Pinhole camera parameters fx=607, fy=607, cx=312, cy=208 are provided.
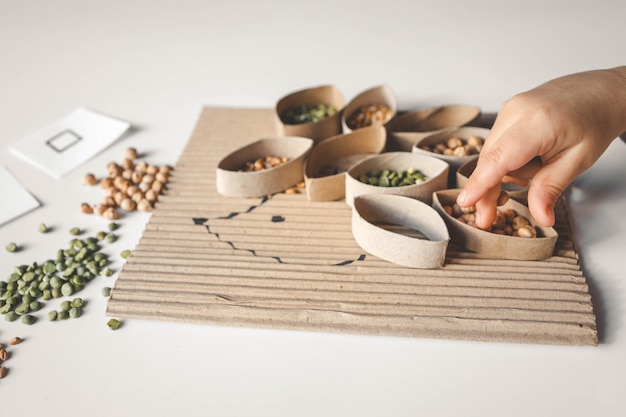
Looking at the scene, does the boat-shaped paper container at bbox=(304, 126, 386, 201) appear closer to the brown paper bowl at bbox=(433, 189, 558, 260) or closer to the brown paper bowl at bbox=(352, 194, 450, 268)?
the brown paper bowl at bbox=(352, 194, 450, 268)

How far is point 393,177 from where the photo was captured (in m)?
1.61

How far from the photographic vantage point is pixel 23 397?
1.21m

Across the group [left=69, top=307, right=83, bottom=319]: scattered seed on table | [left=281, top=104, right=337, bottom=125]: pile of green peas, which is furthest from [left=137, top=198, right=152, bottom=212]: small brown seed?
[left=281, top=104, right=337, bottom=125]: pile of green peas

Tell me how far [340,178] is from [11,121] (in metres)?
1.26

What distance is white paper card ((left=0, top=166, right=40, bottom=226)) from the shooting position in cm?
169

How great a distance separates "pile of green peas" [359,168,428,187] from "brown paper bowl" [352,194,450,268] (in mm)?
88

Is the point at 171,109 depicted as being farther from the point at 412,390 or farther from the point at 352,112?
the point at 412,390

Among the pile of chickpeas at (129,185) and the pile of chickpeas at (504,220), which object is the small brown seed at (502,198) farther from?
the pile of chickpeas at (129,185)

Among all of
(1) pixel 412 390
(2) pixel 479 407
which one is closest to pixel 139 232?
(1) pixel 412 390

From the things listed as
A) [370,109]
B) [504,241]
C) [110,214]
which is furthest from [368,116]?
[110,214]

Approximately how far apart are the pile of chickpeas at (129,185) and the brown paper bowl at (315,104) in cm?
40

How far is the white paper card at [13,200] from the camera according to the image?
1689 millimetres

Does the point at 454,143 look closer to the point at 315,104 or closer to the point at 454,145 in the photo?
the point at 454,145

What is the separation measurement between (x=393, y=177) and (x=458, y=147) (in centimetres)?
22
